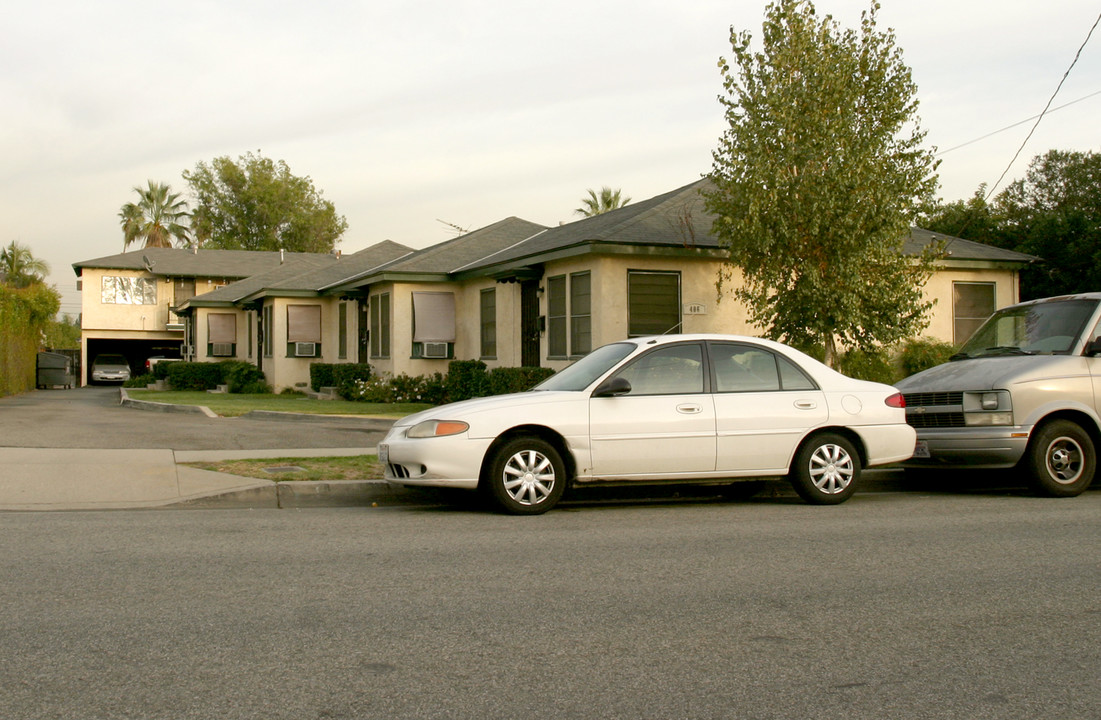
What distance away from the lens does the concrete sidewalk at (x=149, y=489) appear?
940 centimetres

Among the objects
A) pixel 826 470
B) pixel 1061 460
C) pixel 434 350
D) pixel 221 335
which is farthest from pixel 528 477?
pixel 221 335

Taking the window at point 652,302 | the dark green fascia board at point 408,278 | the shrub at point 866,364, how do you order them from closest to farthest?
the shrub at point 866,364 < the window at point 652,302 < the dark green fascia board at point 408,278

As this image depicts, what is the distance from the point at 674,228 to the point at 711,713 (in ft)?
51.7

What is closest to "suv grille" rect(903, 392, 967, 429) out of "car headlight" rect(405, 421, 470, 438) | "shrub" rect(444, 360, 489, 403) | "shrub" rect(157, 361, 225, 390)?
"car headlight" rect(405, 421, 470, 438)

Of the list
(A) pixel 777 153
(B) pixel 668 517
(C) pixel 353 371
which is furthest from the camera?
(C) pixel 353 371

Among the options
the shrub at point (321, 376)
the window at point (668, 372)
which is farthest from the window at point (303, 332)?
the window at point (668, 372)

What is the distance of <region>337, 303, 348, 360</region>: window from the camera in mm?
30656

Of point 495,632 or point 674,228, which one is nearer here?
point 495,632

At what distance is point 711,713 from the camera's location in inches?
155

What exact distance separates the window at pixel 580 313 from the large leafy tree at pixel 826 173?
3.35 meters

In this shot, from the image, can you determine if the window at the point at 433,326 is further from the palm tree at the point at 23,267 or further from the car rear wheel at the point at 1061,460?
the palm tree at the point at 23,267

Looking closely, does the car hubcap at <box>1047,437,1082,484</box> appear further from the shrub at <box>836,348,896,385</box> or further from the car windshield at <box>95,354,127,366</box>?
the car windshield at <box>95,354,127,366</box>

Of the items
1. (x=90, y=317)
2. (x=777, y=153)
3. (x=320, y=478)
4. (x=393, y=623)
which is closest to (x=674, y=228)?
(x=777, y=153)

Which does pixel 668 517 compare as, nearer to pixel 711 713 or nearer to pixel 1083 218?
pixel 711 713
